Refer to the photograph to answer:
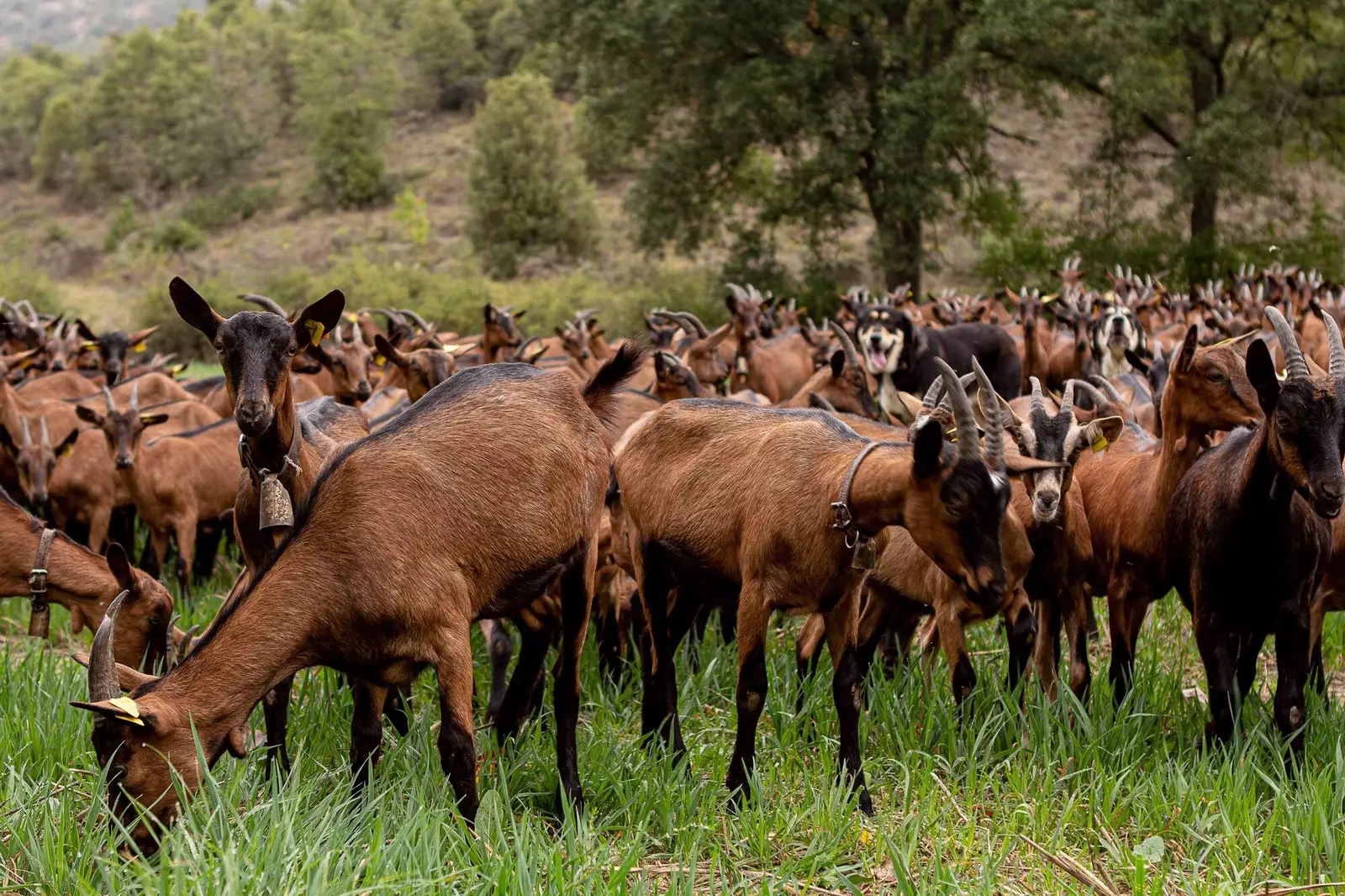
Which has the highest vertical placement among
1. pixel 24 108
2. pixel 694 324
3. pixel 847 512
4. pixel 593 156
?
pixel 847 512

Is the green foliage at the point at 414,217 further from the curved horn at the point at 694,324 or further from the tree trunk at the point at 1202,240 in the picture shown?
the curved horn at the point at 694,324

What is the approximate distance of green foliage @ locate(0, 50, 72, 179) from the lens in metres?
73.6

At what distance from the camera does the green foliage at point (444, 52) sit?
67.1 metres

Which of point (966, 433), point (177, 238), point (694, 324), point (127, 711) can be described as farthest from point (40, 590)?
point (177, 238)

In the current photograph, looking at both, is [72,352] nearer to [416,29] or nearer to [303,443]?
[303,443]

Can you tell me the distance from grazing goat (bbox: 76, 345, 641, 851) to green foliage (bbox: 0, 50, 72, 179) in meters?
71.3

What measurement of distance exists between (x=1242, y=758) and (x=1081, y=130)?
4794cm

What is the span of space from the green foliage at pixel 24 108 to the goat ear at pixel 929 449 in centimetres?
7247

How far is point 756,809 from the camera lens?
4.82 m

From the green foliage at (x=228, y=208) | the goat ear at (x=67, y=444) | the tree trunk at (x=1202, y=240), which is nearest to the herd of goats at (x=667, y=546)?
the goat ear at (x=67, y=444)

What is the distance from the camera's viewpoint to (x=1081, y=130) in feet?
162

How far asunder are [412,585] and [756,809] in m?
1.51

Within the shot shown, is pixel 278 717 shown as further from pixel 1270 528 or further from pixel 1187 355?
pixel 1187 355

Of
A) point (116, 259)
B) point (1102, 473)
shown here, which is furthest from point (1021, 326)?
point (116, 259)
